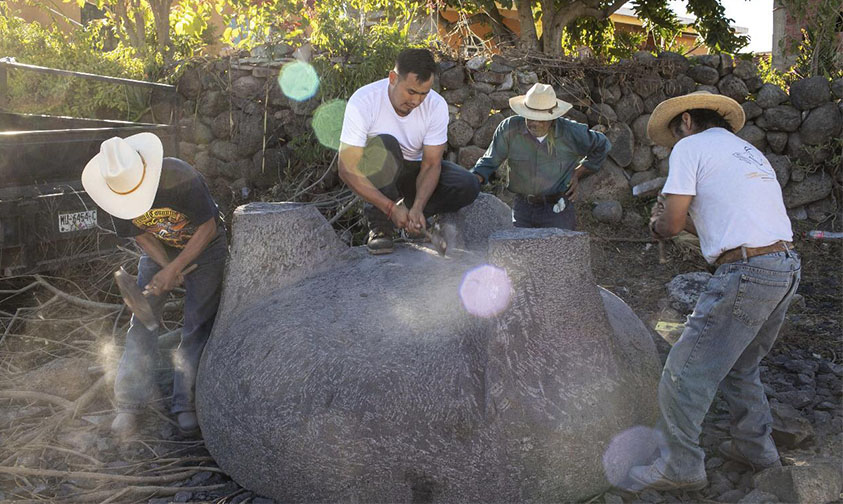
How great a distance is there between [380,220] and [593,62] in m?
4.69

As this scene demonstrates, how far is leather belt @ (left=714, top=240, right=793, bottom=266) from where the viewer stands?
273 cm

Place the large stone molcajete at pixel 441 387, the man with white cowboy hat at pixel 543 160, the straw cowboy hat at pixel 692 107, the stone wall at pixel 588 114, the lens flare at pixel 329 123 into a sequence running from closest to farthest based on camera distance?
the large stone molcajete at pixel 441 387
the straw cowboy hat at pixel 692 107
the man with white cowboy hat at pixel 543 160
the lens flare at pixel 329 123
the stone wall at pixel 588 114

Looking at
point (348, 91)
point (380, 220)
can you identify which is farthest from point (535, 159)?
point (348, 91)

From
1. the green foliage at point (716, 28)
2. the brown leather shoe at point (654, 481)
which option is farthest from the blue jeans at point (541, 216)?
the green foliage at point (716, 28)

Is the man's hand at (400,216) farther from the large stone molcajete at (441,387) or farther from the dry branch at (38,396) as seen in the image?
the dry branch at (38,396)

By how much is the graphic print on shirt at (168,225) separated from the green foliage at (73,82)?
15.7ft

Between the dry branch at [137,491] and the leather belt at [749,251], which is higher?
the leather belt at [749,251]

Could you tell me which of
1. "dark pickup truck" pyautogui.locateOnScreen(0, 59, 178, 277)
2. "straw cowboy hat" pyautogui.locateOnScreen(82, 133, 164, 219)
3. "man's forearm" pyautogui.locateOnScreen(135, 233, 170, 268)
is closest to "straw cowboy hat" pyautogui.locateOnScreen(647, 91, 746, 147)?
"straw cowboy hat" pyautogui.locateOnScreen(82, 133, 164, 219)

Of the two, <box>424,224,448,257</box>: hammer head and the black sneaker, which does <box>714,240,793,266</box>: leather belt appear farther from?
the black sneaker

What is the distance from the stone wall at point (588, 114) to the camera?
24.2 ft

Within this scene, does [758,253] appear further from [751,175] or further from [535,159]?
[535,159]

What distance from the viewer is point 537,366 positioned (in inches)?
103

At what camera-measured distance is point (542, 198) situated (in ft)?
14.8

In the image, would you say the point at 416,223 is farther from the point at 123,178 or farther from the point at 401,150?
the point at 123,178
